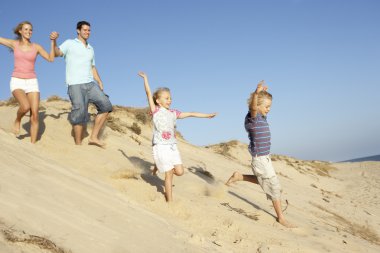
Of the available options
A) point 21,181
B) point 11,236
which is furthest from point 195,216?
point 11,236

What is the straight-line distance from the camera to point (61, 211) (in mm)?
3213

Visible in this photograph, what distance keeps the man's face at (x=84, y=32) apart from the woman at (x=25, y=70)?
67cm

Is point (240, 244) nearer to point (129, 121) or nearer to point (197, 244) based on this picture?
point (197, 244)

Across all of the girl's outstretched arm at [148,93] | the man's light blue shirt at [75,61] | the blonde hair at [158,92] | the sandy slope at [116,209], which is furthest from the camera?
the man's light blue shirt at [75,61]

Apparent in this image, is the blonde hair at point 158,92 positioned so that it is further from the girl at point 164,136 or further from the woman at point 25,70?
the woman at point 25,70

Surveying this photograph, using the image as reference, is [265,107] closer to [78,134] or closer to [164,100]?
[164,100]

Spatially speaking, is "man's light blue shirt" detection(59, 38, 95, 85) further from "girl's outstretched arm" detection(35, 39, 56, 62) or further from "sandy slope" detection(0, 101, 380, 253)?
"sandy slope" detection(0, 101, 380, 253)

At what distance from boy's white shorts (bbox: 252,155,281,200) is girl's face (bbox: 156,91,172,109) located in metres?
1.70

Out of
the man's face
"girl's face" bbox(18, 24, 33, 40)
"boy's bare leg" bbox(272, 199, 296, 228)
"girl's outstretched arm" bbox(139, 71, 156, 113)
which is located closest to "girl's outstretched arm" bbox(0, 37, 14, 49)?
"girl's face" bbox(18, 24, 33, 40)

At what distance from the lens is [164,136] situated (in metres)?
5.21

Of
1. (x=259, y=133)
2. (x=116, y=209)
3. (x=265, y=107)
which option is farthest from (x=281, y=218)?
(x=116, y=209)

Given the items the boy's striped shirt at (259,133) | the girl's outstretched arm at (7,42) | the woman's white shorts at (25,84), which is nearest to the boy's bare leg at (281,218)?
the boy's striped shirt at (259,133)

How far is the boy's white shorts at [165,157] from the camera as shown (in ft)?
16.8

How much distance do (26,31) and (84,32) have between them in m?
0.96
